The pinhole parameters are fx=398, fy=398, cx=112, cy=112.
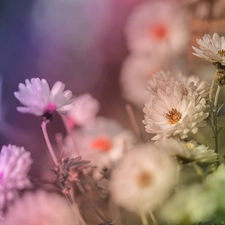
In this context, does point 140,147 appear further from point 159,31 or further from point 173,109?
point 159,31

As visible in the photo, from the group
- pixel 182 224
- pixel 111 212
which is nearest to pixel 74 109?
pixel 111 212

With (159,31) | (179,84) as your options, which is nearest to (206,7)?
(159,31)

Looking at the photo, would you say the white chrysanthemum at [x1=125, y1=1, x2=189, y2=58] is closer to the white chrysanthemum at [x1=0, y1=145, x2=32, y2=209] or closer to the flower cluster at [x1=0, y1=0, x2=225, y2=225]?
the flower cluster at [x1=0, y1=0, x2=225, y2=225]

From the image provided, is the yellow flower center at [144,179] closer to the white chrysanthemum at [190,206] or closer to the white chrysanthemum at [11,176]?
the white chrysanthemum at [190,206]

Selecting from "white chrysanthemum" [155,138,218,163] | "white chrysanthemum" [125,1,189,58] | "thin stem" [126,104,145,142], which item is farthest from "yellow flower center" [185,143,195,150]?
"white chrysanthemum" [125,1,189,58]

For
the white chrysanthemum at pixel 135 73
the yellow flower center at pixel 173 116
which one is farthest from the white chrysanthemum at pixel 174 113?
the white chrysanthemum at pixel 135 73

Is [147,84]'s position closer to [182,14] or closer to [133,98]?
[133,98]
